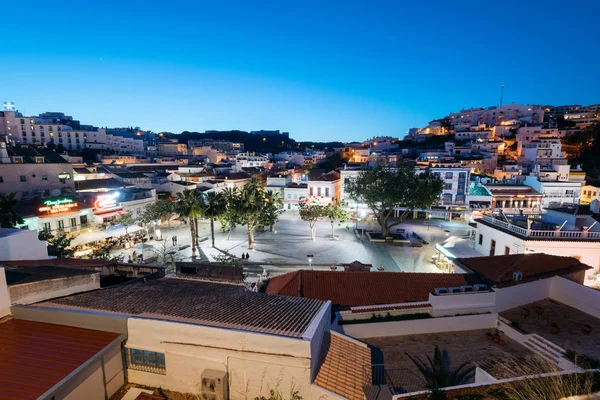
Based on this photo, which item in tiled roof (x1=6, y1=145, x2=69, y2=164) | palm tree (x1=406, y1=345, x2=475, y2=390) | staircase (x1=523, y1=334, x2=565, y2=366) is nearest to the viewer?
palm tree (x1=406, y1=345, x2=475, y2=390)

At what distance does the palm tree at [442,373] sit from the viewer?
32.2ft

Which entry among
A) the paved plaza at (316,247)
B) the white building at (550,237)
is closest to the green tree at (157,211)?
the paved plaza at (316,247)

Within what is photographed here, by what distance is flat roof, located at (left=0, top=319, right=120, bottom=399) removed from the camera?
6.43 meters

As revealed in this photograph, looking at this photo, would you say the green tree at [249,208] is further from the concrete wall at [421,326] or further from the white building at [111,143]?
the white building at [111,143]

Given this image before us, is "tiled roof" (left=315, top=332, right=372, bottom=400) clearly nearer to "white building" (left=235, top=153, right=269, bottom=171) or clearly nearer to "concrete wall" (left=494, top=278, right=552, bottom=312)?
"concrete wall" (left=494, top=278, right=552, bottom=312)

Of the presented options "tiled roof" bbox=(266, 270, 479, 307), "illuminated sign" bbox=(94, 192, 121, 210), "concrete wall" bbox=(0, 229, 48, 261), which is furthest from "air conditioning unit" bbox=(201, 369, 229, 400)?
"illuminated sign" bbox=(94, 192, 121, 210)

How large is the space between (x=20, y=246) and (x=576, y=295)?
91.7 ft

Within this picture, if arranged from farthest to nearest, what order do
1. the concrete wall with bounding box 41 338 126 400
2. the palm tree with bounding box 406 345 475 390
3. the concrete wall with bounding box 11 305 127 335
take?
the palm tree with bounding box 406 345 475 390 → the concrete wall with bounding box 11 305 127 335 → the concrete wall with bounding box 41 338 126 400

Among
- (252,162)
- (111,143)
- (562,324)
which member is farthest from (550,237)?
(111,143)

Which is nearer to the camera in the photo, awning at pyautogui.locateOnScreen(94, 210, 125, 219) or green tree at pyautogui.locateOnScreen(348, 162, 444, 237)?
awning at pyautogui.locateOnScreen(94, 210, 125, 219)

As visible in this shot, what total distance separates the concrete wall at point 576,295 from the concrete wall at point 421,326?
4869 mm

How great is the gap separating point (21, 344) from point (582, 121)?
133m

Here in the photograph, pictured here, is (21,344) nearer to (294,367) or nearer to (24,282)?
(24,282)

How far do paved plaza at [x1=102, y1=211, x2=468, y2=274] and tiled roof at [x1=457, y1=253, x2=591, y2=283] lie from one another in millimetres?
8303
